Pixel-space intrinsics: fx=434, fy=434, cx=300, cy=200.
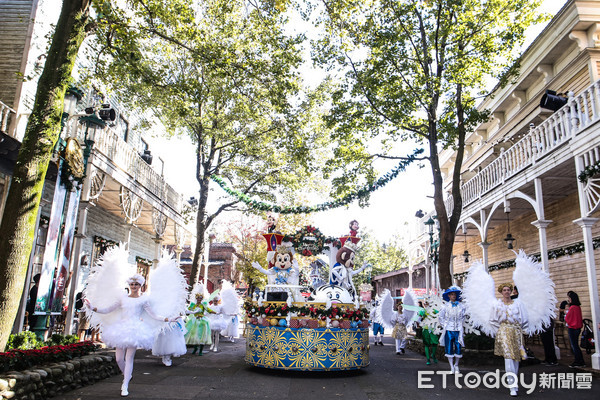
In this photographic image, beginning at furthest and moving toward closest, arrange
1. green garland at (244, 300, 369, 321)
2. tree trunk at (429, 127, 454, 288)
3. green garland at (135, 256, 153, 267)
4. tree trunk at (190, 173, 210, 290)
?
1. green garland at (135, 256, 153, 267)
2. tree trunk at (190, 173, 210, 290)
3. tree trunk at (429, 127, 454, 288)
4. green garland at (244, 300, 369, 321)

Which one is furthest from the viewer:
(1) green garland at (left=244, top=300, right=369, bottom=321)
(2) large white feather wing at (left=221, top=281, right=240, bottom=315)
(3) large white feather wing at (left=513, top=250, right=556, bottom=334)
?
(2) large white feather wing at (left=221, top=281, right=240, bottom=315)

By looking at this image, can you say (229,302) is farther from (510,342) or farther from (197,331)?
(510,342)

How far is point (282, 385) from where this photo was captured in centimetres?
814

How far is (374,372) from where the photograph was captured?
9969 millimetres

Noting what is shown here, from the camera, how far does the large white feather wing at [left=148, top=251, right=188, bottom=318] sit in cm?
750

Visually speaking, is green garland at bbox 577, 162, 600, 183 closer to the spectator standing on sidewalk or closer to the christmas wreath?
the spectator standing on sidewalk

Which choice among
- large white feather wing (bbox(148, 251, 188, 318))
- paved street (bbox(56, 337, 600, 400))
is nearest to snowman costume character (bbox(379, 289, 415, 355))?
paved street (bbox(56, 337, 600, 400))

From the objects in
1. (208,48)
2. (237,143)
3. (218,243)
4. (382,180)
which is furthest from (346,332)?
(218,243)

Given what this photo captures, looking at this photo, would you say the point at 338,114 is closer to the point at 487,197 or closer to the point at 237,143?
the point at 237,143

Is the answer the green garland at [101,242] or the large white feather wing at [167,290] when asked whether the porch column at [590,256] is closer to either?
the large white feather wing at [167,290]

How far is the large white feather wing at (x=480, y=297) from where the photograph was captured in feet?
26.5

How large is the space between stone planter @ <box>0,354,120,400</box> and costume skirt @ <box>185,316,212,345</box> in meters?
3.65

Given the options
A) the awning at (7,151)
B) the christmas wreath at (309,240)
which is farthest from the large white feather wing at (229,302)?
the awning at (7,151)

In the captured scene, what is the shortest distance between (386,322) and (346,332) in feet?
20.6
